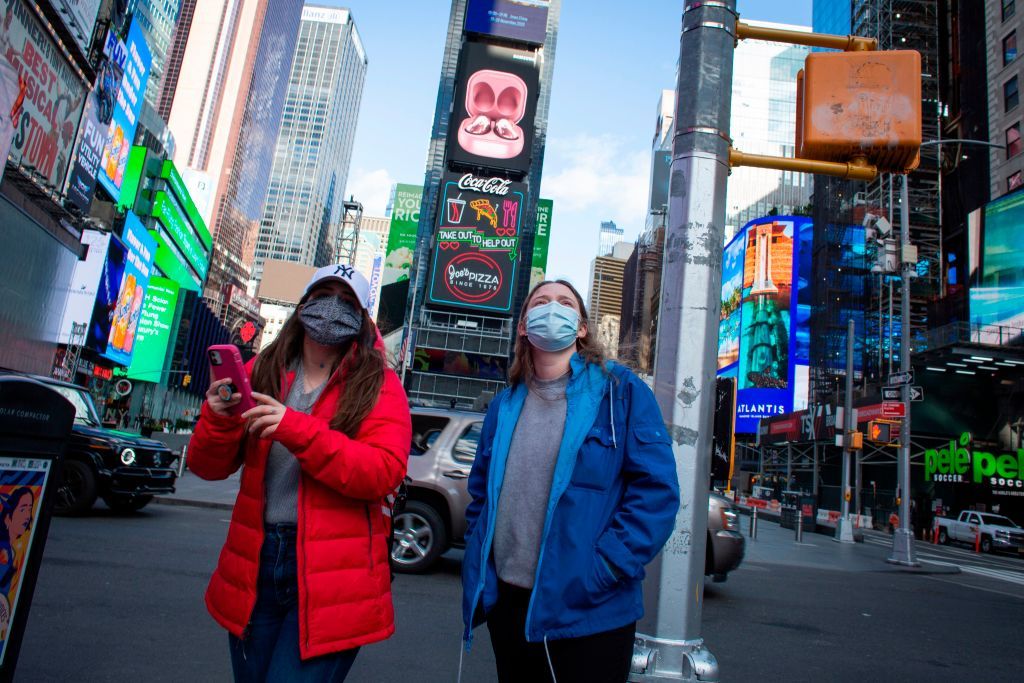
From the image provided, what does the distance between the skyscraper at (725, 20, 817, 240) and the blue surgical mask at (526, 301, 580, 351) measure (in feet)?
327

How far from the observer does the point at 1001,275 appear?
1241 inches

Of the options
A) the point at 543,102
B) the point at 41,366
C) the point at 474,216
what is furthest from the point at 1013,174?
the point at 543,102

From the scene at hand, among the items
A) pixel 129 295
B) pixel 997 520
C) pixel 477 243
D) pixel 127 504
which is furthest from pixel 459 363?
pixel 127 504

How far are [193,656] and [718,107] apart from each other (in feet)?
15.2

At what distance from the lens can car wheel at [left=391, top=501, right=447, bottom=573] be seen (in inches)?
292

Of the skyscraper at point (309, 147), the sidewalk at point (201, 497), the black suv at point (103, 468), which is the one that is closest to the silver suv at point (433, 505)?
the sidewalk at point (201, 497)

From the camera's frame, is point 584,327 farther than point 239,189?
No

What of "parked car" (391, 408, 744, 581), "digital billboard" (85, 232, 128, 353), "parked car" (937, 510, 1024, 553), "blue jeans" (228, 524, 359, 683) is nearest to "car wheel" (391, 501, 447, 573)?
"parked car" (391, 408, 744, 581)

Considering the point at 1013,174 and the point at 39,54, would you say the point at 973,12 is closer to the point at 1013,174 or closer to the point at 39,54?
the point at 1013,174

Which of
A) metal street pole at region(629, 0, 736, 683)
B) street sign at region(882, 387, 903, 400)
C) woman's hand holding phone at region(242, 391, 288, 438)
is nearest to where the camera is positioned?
woman's hand holding phone at region(242, 391, 288, 438)

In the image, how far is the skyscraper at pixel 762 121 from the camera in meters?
96.2

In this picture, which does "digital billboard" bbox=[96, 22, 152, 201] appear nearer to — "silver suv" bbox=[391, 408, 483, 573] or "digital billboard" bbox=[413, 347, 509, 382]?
"digital billboard" bbox=[413, 347, 509, 382]

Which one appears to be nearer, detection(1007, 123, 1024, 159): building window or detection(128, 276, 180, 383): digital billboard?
detection(1007, 123, 1024, 159): building window

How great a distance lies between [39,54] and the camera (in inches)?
885
